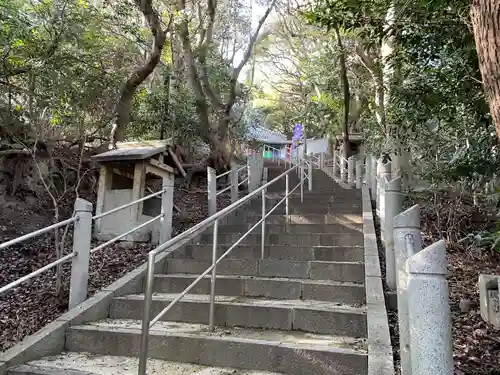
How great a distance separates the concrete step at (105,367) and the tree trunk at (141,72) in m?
5.18

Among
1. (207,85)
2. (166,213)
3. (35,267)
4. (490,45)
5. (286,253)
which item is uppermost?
(207,85)

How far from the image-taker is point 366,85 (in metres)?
13.4

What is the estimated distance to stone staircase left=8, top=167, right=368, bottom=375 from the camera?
3.16 m

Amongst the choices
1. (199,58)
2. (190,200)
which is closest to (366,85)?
(199,58)

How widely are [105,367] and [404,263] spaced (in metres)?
2.34

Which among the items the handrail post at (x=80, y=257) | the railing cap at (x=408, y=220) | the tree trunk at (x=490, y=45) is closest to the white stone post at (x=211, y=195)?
the handrail post at (x=80, y=257)

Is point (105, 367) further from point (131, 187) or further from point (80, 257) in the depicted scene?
point (131, 187)

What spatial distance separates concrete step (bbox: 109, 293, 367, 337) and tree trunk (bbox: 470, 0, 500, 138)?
6.37ft

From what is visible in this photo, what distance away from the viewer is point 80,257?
4.16m

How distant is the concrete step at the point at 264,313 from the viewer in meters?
3.55

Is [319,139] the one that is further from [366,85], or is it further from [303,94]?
[366,85]

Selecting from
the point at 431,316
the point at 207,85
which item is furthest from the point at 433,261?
the point at 207,85

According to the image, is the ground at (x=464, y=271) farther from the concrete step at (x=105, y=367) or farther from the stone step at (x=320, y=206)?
the concrete step at (x=105, y=367)

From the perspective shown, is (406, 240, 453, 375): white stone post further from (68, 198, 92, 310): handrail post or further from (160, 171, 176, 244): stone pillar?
(160, 171, 176, 244): stone pillar
